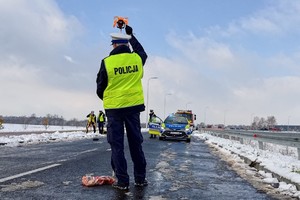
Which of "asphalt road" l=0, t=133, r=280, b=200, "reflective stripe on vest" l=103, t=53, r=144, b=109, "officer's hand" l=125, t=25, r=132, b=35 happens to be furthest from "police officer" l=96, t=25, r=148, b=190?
"asphalt road" l=0, t=133, r=280, b=200

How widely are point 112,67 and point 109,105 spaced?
0.55 meters

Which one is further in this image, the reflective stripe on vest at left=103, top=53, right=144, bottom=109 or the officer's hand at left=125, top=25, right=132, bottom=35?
the officer's hand at left=125, top=25, right=132, bottom=35

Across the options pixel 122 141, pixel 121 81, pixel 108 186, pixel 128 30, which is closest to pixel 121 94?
pixel 121 81

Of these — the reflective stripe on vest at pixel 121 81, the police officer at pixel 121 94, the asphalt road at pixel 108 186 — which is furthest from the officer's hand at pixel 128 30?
the asphalt road at pixel 108 186

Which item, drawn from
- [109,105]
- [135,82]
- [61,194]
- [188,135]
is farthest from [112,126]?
[188,135]

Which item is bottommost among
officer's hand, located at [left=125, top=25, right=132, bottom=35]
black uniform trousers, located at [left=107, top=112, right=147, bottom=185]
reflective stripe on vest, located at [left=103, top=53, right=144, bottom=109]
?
black uniform trousers, located at [left=107, top=112, right=147, bottom=185]

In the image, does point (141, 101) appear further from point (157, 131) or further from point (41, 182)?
point (157, 131)

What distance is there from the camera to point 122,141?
5.52m

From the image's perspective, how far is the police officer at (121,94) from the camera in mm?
5387

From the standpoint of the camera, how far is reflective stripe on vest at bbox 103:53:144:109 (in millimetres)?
5379

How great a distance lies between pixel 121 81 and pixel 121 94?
0.19m

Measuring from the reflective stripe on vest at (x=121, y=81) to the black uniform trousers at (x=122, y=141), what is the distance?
19cm

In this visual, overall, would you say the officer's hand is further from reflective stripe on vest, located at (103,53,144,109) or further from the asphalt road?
the asphalt road

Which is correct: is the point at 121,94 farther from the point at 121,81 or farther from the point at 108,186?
the point at 108,186
